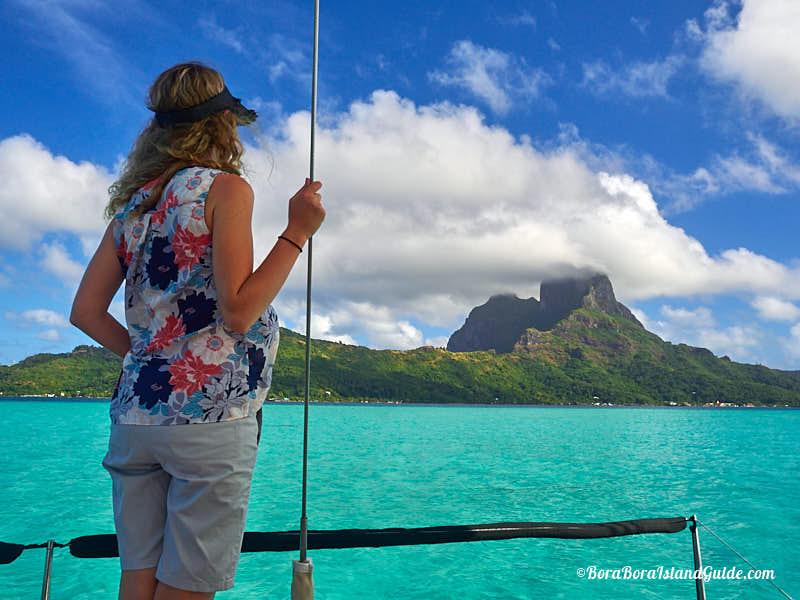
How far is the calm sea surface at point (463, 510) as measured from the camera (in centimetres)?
1034

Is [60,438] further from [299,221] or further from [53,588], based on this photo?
[299,221]

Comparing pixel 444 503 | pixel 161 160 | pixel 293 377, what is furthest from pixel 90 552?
pixel 293 377

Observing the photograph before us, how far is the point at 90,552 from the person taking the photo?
186cm

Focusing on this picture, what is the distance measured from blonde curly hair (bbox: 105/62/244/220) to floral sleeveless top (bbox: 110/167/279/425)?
0.08m

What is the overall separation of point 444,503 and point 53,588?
34.3 ft

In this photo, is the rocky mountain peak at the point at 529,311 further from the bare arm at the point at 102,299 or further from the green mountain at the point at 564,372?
the bare arm at the point at 102,299

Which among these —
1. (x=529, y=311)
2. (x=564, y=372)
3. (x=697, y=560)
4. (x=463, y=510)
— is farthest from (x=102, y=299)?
(x=529, y=311)

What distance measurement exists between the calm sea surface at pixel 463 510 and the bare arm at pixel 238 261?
9.65m

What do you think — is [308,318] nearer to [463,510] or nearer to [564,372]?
[463,510]

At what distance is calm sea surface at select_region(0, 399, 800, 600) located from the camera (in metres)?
10.3

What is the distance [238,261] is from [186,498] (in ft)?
1.58

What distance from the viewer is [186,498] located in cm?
114

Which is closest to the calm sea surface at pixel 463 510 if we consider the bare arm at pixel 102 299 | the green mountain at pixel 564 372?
the bare arm at pixel 102 299

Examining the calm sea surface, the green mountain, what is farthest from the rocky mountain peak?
the calm sea surface
